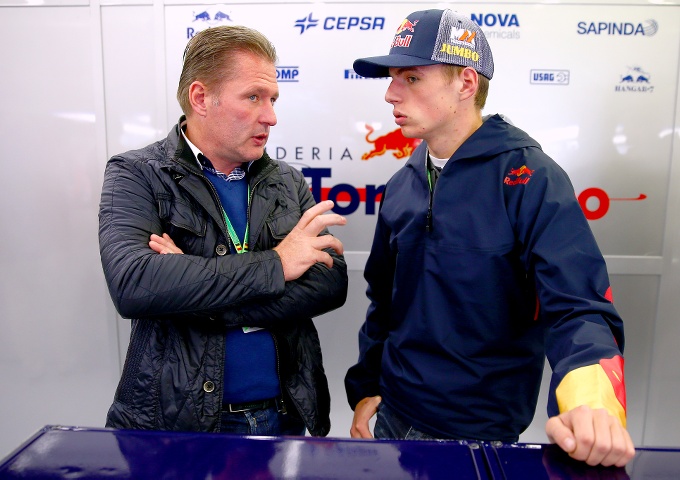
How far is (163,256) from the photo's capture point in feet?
4.58

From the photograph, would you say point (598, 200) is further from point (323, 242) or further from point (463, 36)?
point (323, 242)

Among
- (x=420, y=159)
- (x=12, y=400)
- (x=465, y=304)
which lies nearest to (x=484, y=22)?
(x=420, y=159)

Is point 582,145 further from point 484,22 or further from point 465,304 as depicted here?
point 465,304

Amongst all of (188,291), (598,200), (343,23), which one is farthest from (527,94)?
(188,291)

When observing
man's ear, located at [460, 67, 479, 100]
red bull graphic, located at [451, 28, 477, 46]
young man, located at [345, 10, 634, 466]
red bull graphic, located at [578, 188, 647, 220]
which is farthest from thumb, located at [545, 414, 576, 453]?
red bull graphic, located at [578, 188, 647, 220]

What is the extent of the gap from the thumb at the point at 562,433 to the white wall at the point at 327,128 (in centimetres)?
170

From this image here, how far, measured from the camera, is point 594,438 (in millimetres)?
882

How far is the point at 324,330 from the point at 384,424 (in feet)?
3.50

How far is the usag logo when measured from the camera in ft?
8.08

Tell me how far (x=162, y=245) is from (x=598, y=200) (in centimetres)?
205

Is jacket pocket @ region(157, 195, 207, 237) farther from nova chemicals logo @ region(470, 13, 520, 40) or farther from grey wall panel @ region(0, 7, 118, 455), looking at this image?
nova chemicals logo @ region(470, 13, 520, 40)

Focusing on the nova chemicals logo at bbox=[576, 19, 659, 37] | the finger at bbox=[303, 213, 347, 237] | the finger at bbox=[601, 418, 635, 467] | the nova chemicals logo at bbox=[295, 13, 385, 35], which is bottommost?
the finger at bbox=[601, 418, 635, 467]

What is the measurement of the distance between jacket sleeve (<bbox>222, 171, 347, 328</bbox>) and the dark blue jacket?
0.19 meters

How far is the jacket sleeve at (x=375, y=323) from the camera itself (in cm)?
175
